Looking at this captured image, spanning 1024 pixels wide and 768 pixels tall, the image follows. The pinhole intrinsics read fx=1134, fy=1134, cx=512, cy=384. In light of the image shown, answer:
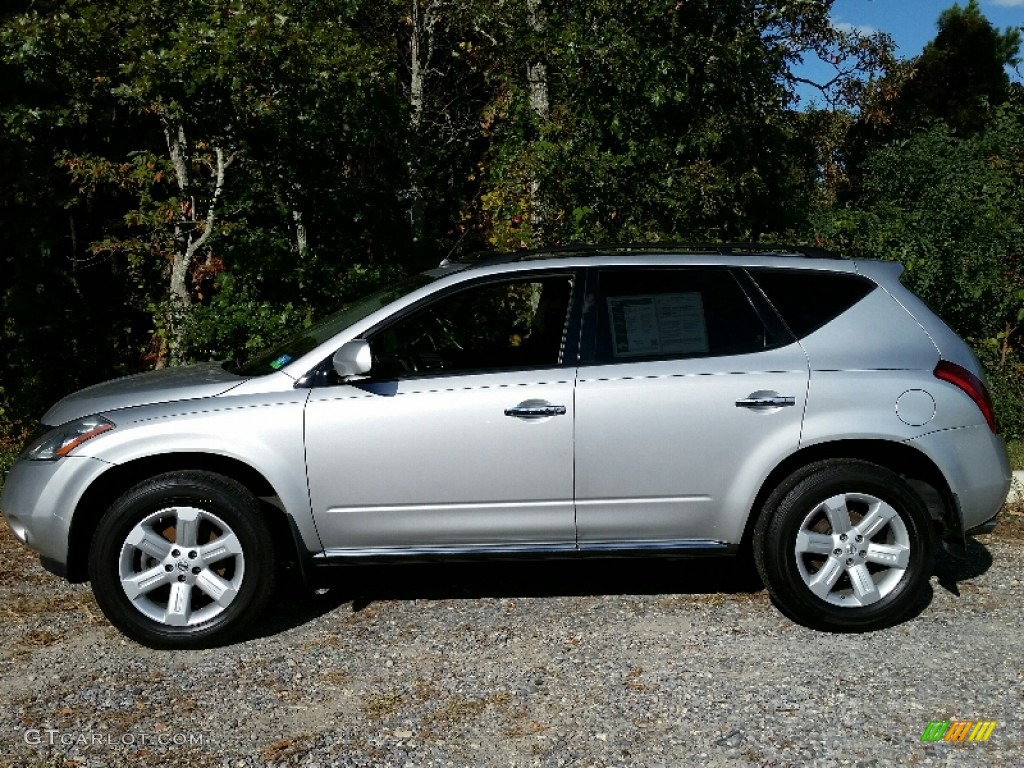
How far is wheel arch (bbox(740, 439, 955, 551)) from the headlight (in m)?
2.97

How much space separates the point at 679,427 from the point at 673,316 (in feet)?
1.83

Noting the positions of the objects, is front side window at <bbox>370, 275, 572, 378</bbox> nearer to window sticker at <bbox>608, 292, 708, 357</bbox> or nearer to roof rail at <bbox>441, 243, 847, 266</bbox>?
roof rail at <bbox>441, 243, 847, 266</bbox>

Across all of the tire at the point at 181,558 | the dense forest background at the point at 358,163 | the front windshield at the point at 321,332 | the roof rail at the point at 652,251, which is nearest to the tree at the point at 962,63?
the dense forest background at the point at 358,163

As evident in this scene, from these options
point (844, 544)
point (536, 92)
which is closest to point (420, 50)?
point (536, 92)

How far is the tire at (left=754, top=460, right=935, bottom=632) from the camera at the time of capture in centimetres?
512

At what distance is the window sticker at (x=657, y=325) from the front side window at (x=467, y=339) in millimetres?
264

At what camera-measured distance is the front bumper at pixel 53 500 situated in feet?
16.3

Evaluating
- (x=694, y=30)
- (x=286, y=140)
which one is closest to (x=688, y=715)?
(x=286, y=140)

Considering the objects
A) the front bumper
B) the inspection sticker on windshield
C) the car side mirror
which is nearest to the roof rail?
the car side mirror

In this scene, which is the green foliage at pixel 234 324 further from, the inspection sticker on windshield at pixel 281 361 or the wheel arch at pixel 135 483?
the wheel arch at pixel 135 483

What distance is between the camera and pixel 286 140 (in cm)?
869

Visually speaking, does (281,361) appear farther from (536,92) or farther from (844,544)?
(536,92)

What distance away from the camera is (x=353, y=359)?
4.94 meters

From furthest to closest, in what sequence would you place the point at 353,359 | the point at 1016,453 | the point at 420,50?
1. the point at 420,50
2. the point at 1016,453
3. the point at 353,359
